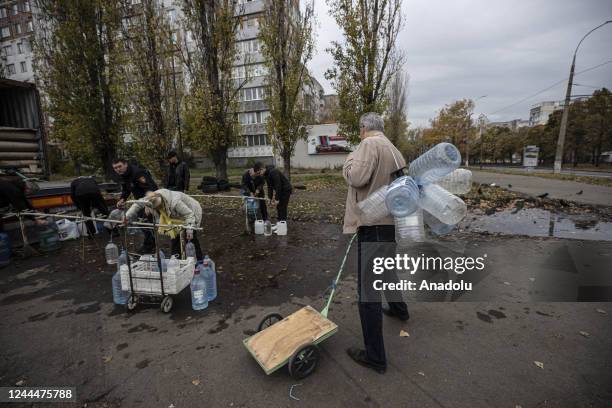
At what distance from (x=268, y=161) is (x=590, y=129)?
38.7 meters

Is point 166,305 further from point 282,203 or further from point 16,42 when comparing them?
point 16,42

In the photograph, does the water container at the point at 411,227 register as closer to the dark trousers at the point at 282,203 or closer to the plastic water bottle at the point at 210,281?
the plastic water bottle at the point at 210,281

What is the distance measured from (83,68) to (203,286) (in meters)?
13.2

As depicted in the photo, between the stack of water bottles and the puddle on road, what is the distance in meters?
6.65

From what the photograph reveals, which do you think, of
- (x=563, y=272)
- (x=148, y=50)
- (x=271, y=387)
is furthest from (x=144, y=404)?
(x=148, y=50)

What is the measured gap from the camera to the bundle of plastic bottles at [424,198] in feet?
6.75

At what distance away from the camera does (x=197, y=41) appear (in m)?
14.1

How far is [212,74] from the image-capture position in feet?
46.8

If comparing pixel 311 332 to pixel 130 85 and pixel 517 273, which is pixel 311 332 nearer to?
pixel 517 273

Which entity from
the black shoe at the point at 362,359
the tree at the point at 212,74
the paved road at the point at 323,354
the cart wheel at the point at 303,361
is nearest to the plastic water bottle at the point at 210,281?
the paved road at the point at 323,354

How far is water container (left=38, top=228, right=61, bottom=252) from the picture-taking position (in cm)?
638

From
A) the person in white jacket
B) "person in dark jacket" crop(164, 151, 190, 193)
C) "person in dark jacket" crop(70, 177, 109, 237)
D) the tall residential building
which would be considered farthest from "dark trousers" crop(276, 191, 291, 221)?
the tall residential building

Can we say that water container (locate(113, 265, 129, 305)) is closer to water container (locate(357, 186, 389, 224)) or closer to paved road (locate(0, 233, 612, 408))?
paved road (locate(0, 233, 612, 408))

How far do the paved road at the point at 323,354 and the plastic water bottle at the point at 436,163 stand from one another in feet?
5.93
